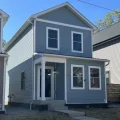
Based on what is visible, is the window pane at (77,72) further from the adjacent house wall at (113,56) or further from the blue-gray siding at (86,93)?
the adjacent house wall at (113,56)

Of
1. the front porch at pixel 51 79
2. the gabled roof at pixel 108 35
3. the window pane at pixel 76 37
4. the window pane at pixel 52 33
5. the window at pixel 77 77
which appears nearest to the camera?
the front porch at pixel 51 79

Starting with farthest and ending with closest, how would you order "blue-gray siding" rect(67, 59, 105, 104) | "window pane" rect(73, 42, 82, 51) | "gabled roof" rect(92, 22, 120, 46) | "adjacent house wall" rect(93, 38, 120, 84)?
"gabled roof" rect(92, 22, 120, 46)
"adjacent house wall" rect(93, 38, 120, 84)
"window pane" rect(73, 42, 82, 51)
"blue-gray siding" rect(67, 59, 105, 104)

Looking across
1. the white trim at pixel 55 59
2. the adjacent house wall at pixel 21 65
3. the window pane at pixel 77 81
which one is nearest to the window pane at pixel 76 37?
the white trim at pixel 55 59

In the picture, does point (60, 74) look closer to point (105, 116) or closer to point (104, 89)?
point (104, 89)

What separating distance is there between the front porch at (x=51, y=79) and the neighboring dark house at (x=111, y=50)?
22.9ft

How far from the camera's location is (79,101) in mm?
16484

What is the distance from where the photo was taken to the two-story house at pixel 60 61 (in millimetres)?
16266

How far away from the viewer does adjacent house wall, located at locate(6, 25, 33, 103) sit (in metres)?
17.2

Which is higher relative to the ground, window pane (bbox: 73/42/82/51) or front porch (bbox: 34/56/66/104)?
window pane (bbox: 73/42/82/51)

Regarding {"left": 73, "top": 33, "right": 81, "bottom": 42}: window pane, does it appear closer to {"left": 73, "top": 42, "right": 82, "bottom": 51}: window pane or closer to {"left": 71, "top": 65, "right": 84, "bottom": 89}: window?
{"left": 73, "top": 42, "right": 82, "bottom": 51}: window pane

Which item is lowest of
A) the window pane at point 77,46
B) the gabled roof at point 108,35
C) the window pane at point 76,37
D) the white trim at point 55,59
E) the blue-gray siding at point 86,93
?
the blue-gray siding at point 86,93

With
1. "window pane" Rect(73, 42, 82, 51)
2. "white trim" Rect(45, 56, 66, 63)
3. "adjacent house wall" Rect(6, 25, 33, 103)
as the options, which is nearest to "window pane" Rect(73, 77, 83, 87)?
"white trim" Rect(45, 56, 66, 63)

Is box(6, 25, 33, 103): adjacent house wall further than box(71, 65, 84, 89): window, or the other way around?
box(6, 25, 33, 103): adjacent house wall

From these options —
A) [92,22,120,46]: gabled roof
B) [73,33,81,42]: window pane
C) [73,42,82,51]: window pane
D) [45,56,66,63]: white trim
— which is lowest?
[45,56,66,63]: white trim
